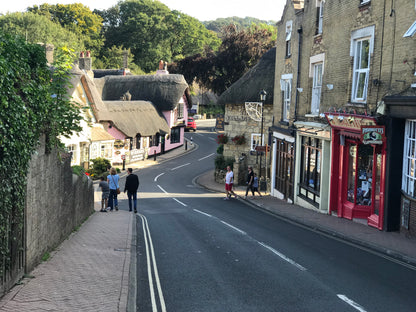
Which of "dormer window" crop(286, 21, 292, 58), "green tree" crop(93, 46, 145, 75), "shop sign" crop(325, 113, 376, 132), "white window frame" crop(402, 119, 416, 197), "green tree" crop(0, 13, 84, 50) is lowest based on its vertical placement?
"white window frame" crop(402, 119, 416, 197)

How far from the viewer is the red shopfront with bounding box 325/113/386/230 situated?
631 inches

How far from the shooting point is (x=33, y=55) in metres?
9.52

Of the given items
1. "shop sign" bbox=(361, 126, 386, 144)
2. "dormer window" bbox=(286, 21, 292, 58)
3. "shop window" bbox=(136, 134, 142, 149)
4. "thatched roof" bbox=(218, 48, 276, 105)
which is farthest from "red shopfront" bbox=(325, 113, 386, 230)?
"shop window" bbox=(136, 134, 142, 149)

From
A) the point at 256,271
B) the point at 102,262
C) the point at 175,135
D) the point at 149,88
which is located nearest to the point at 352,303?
the point at 256,271

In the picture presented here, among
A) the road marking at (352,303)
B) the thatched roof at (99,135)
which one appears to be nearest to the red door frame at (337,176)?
the road marking at (352,303)

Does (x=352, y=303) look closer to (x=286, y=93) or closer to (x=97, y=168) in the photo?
(x=286, y=93)

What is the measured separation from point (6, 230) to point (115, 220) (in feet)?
32.2

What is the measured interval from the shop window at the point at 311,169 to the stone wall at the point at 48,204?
36.0 feet

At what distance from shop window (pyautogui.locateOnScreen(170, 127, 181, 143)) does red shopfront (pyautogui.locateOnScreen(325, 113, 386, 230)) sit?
3943 cm

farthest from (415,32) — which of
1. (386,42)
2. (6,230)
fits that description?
(6,230)

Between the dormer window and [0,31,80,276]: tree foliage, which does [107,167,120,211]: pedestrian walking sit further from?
the dormer window

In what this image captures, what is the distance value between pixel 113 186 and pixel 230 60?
1560 inches

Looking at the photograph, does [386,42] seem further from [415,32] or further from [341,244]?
[341,244]

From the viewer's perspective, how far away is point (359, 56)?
18.0 m
